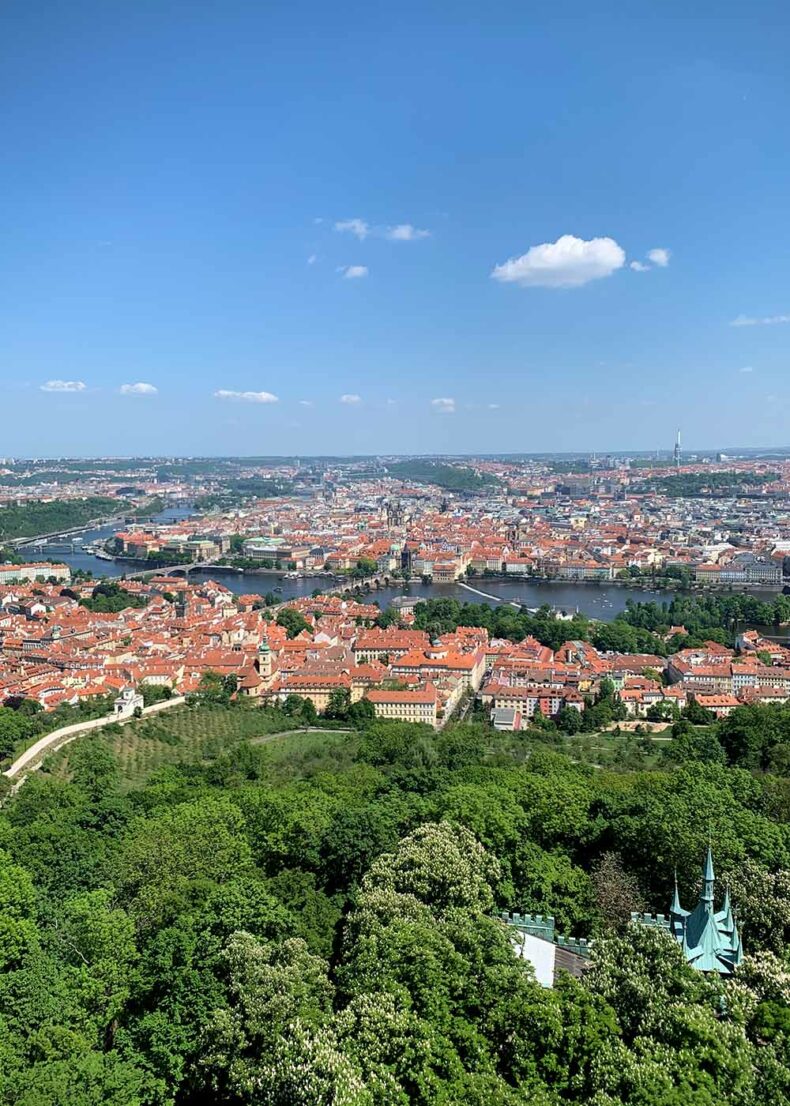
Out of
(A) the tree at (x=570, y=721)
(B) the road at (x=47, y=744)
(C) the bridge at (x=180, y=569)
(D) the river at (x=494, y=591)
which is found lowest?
(D) the river at (x=494, y=591)

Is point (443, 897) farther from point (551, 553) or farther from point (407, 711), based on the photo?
point (551, 553)

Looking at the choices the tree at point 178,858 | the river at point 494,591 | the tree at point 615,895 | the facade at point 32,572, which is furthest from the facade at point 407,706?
the facade at point 32,572

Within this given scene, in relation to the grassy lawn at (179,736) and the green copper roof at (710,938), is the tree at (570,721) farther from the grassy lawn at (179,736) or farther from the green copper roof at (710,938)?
the green copper roof at (710,938)

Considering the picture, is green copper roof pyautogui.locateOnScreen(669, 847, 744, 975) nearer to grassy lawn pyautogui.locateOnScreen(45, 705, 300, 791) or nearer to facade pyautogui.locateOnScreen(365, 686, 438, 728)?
grassy lawn pyautogui.locateOnScreen(45, 705, 300, 791)

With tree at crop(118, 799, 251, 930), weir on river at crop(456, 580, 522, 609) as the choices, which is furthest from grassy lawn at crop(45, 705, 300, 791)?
weir on river at crop(456, 580, 522, 609)

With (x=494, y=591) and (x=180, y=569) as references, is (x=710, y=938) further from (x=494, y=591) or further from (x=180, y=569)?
(x=180, y=569)

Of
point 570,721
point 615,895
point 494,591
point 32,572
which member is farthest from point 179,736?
point 32,572
